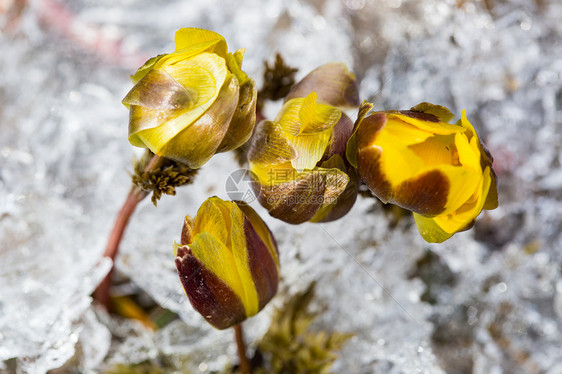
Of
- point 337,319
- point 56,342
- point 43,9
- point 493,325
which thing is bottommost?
point 493,325

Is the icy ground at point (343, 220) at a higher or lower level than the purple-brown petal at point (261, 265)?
lower

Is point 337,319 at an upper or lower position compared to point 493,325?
upper

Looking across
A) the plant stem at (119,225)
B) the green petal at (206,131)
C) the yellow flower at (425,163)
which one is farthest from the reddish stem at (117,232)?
the yellow flower at (425,163)

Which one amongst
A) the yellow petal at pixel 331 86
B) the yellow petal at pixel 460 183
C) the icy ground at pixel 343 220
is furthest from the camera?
the icy ground at pixel 343 220

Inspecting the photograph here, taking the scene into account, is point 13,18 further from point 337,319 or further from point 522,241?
point 522,241

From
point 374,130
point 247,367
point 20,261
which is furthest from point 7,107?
point 374,130

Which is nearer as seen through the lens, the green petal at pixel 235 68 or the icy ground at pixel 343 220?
the green petal at pixel 235 68

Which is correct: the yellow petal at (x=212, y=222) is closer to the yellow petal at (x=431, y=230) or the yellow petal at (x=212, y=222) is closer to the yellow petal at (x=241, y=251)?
the yellow petal at (x=241, y=251)
